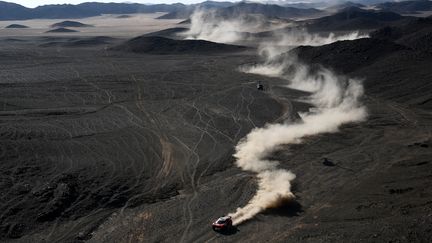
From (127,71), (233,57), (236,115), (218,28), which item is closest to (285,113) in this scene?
(236,115)

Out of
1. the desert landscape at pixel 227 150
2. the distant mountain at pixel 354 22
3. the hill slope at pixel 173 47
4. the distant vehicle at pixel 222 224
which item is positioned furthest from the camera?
the distant mountain at pixel 354 22

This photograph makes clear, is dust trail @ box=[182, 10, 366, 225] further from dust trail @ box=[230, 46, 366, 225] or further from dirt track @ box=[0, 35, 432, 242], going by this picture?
dirt track @ box=[0, 35, 432, 242]

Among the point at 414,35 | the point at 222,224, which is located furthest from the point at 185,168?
the point at 414,35

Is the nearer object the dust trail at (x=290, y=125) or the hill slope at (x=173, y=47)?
the dust trail at (x=290, y=125)

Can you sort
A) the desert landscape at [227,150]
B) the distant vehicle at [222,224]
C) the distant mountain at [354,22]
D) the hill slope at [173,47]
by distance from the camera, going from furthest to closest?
the distant mountain at [354,22] < the hill slope at [173,47] < the desert landscape at [227,150] < the distant vehicle at [222,224]

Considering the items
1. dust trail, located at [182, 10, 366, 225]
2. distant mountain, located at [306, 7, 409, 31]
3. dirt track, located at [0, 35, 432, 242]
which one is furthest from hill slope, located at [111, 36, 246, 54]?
distant mountain, located at [306, 7, 409, 31]

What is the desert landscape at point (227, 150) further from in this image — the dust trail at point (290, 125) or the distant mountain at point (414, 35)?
the distant mountain at point (414, 35)

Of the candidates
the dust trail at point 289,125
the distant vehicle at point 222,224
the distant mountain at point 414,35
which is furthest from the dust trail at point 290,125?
the distant mountain at point 414,35
